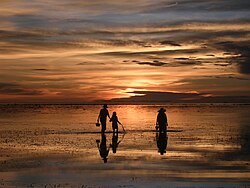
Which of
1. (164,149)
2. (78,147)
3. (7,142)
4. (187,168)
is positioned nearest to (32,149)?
(78,147)

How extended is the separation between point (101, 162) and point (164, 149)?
487 cm

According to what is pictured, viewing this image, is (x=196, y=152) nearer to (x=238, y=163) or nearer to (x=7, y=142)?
(x=238, y=163)

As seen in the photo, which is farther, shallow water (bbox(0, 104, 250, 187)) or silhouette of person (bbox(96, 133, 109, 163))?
silhouette of person (bbox(96, 133, 109, 163))

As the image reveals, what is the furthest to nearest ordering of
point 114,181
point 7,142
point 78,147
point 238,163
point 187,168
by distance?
point 7,142
point 78,147
point 238,163
point 187,168
point 114,181

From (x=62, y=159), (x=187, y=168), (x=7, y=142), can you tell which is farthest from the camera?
(x=7, y=142)

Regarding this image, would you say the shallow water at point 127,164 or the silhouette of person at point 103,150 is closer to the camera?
the shallow water at point 127,164

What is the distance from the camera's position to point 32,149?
72.1ft

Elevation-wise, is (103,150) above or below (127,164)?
above

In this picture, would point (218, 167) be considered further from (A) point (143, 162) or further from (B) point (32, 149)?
(B) point (32, 149)

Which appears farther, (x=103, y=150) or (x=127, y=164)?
(x=103, y=150)

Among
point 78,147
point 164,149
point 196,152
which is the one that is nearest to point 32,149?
point 78,147

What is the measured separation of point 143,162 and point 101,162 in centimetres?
151

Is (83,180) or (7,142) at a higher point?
(7,142)

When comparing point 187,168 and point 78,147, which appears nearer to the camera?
point 187,168
